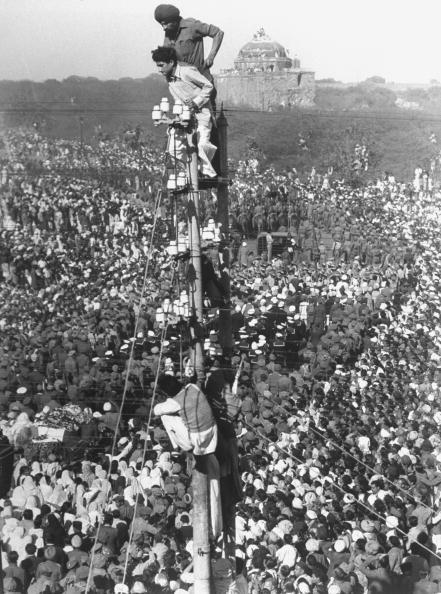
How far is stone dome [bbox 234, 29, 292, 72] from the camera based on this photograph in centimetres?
3938

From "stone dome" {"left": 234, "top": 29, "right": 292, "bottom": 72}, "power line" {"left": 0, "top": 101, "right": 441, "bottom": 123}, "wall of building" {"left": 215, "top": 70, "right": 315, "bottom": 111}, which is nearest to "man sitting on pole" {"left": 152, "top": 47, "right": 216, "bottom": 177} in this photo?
"power line" {"left": 0, "top": 101, "right": 441, "bottom": 123}

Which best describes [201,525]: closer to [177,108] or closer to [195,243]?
[195,243]

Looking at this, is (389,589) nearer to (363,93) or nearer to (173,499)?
(173,499)

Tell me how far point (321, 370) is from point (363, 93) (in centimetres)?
3807

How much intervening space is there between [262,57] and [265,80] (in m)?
1.20

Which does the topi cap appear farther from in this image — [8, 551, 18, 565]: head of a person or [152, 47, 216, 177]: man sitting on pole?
[8, 551, 18, 565]: head of a person

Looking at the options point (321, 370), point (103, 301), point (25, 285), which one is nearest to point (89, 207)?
point (25, 285)

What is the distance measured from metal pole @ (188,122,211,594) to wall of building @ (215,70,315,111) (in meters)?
33.1

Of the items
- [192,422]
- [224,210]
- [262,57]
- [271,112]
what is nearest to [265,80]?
[262,57]

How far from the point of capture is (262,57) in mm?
39688

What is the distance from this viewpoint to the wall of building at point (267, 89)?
38.2m

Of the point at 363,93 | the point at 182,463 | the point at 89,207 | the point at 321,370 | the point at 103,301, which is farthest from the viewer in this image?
the point at 363,93

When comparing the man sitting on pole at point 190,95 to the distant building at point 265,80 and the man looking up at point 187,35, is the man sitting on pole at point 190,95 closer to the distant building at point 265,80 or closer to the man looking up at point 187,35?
the man looking up at point 187,35

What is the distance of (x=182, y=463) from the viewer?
952 centimetres
